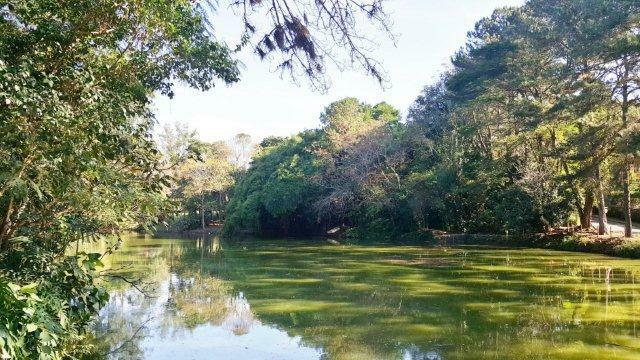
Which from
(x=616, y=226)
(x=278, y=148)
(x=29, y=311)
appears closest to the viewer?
(x=29, y=311)

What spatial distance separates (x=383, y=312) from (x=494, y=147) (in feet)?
53.1

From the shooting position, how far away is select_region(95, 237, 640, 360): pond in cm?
736

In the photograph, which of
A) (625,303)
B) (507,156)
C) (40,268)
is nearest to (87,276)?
(40,268)

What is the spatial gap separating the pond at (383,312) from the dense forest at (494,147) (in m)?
4.69

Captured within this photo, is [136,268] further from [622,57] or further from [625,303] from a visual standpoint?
[622,57]

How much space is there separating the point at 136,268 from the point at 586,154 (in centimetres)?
1418

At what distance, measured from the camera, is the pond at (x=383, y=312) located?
24.1ft

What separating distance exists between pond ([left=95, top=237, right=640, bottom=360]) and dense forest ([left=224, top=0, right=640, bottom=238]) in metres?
4.69

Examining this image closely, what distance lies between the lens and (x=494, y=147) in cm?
2414

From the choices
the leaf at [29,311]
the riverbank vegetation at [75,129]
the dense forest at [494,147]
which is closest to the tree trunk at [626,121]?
the dense forest at [494,147]

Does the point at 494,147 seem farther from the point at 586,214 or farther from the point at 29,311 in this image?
the point at 29,311

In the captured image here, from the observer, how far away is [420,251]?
71.3 ft

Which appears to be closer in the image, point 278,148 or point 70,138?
point 70,138

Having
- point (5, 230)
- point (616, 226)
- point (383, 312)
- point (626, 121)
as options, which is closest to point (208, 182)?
point (616, 226)
